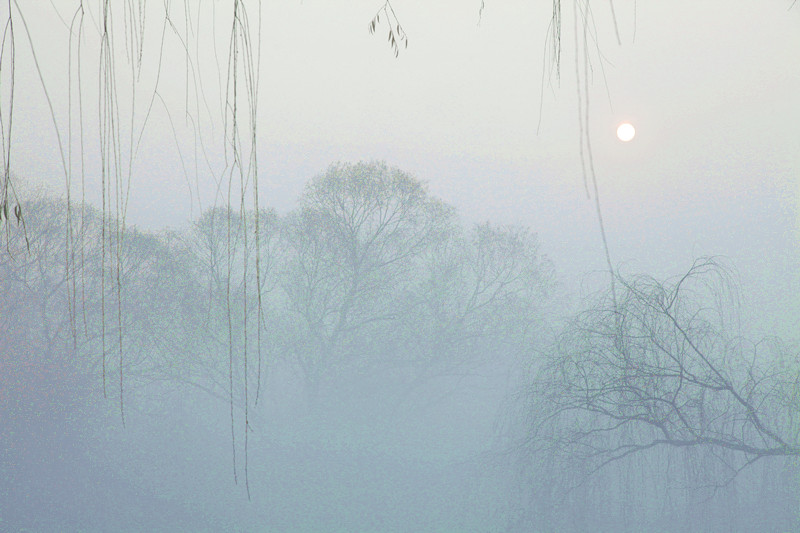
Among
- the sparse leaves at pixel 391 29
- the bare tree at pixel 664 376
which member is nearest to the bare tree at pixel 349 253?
the bare tree at pixel 664 376

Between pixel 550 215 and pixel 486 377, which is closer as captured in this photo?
pixel 550 215

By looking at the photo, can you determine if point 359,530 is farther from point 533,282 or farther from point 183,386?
point 533,282

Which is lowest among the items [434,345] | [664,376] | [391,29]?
[664,376]

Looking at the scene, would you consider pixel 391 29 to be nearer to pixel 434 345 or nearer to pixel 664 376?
pixel 664 376

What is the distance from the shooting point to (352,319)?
17.0ft

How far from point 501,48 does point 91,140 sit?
2848 mm

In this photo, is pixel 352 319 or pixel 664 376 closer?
pixel 664 376

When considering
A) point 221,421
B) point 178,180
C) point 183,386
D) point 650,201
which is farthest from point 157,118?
point 650,201

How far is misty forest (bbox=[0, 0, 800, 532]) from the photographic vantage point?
316 cm

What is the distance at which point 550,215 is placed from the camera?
4562 mm

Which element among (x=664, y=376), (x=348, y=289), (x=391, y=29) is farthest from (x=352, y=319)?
(x=391, y=29)

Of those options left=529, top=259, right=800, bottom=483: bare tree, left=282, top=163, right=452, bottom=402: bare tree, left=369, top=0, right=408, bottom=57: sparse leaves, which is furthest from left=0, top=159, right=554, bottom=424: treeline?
left=369, top=0, right=408, bottom=57: sparse leaves

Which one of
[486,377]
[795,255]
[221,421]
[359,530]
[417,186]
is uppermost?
[417,186]

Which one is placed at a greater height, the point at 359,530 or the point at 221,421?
the point at 221,421
